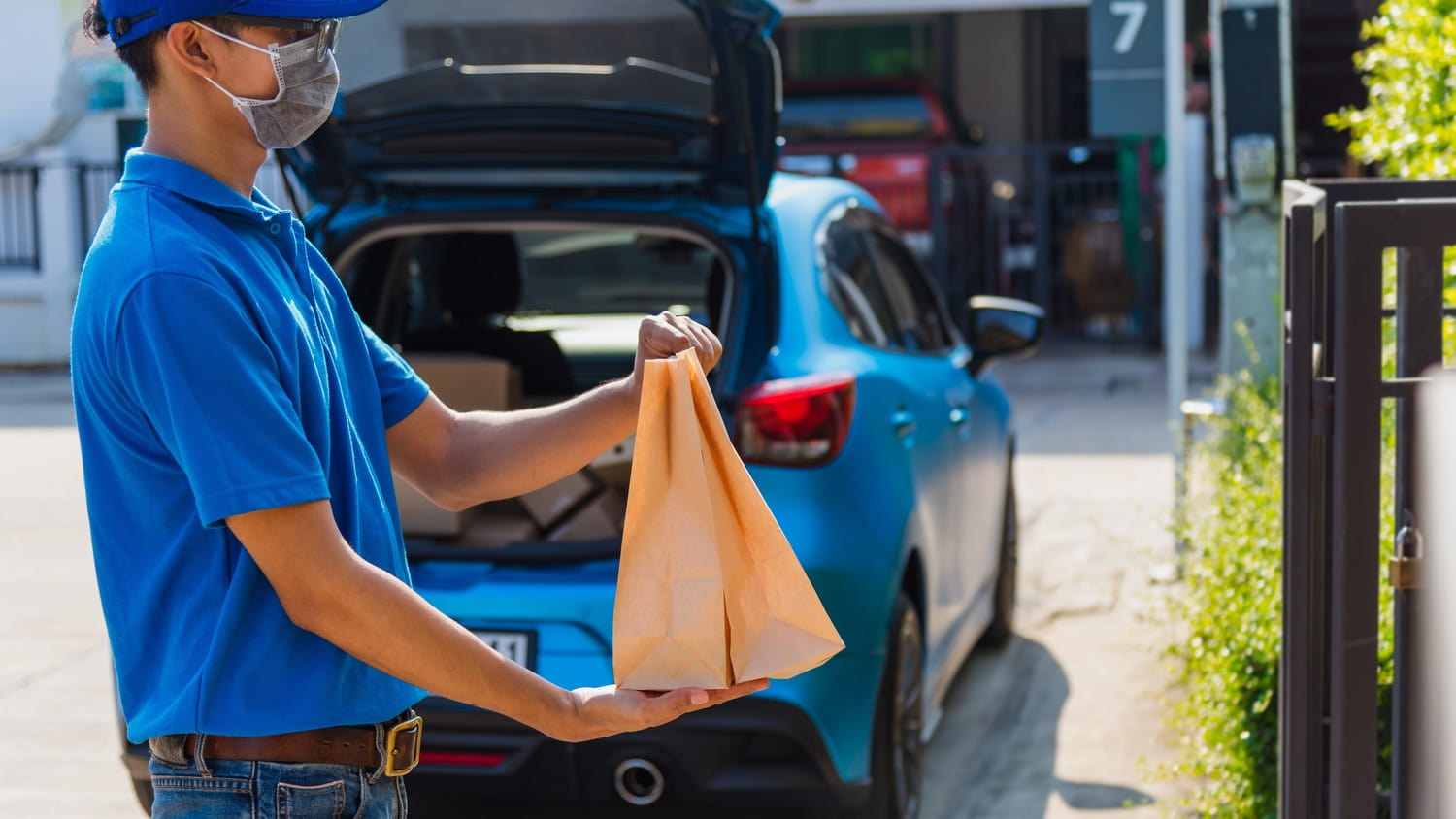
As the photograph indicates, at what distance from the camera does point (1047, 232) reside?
15.6 meters

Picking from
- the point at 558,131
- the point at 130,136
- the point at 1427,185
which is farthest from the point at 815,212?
the point at 130,136

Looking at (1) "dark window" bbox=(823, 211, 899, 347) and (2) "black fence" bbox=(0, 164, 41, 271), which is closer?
(1) "dark window" bbox=(823, 211, 899, 347)

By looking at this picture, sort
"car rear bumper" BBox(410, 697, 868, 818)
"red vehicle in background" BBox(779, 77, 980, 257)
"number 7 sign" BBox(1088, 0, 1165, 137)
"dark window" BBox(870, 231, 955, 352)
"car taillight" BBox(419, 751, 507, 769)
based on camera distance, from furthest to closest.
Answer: "red vehicle in background" BBox(779, 77, 980, 257) → "number 7 sign" BBox(1088, 0, 1165, 137) → "dark window" BBox(870, 231, 955, 352) → "car taillight" BBox(419, 751, 507, 769) → "car rear bumper" BBox(410, 697, 868, 818)

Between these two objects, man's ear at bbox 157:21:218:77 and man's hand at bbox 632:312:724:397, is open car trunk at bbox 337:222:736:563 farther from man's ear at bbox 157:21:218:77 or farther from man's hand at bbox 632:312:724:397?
man's ear at bbox 157:21:218:77

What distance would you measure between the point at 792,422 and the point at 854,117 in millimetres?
11440

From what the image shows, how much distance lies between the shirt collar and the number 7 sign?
5.54 metres

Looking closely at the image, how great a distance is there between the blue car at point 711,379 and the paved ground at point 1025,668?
0.45 m

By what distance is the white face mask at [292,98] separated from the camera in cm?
198

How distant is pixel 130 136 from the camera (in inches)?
295

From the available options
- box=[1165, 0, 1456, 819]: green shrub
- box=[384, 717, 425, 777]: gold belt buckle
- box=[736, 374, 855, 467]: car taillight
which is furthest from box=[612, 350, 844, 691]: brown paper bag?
box=[736, 374, 855, 467]: car taillight

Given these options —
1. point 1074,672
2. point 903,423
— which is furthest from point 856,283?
point 1074,672

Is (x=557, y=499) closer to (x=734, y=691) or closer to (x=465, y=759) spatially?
(x=465, y=759)

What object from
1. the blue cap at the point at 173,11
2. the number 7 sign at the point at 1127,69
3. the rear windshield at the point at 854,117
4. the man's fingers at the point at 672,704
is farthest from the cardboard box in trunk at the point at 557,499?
the rear windshield at the point at 854,117

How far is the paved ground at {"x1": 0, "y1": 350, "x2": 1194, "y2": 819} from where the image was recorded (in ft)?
15.6
